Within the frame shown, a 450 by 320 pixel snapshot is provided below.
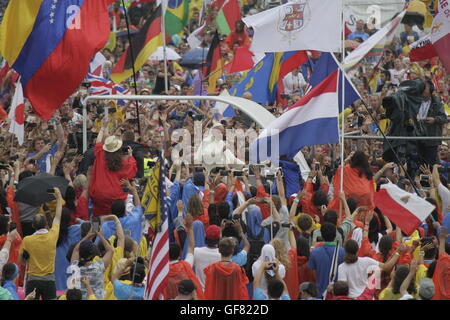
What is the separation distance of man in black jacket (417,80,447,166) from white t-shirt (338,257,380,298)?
259 inches

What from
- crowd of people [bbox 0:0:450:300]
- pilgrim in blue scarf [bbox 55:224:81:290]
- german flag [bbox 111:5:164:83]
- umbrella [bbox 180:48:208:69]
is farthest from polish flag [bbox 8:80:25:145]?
umbrella [bbox 180:48:208:69]

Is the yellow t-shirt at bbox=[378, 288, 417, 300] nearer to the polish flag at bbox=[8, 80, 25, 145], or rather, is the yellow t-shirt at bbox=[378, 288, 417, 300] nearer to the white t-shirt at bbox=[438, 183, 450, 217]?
the white t-shirt at bbox=[438, 183, 450, 217]

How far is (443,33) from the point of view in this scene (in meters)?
18.7

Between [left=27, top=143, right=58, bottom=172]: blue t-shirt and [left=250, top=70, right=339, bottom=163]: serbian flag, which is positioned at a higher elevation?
[left=250, top=70, right=339, bottom=163]: serbian flag

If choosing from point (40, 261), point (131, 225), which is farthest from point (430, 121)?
point (40, 261)

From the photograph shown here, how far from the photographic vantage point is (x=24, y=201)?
1561 centimetres

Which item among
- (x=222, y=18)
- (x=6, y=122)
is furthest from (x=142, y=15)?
(x=6, y=122)

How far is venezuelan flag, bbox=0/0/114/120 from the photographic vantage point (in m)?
17.8

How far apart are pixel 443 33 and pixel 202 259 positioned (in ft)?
21.4

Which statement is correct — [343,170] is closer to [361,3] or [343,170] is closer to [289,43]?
[289,43]

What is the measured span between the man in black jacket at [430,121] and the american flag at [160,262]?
7.73m

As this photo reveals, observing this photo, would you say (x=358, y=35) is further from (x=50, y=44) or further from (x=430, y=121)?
(x=50, y=44)

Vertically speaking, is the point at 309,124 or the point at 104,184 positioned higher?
the point at 309,124

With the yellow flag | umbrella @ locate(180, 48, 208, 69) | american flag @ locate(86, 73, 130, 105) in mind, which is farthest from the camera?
umbrella @ locate(180, 48, 208, 69)
